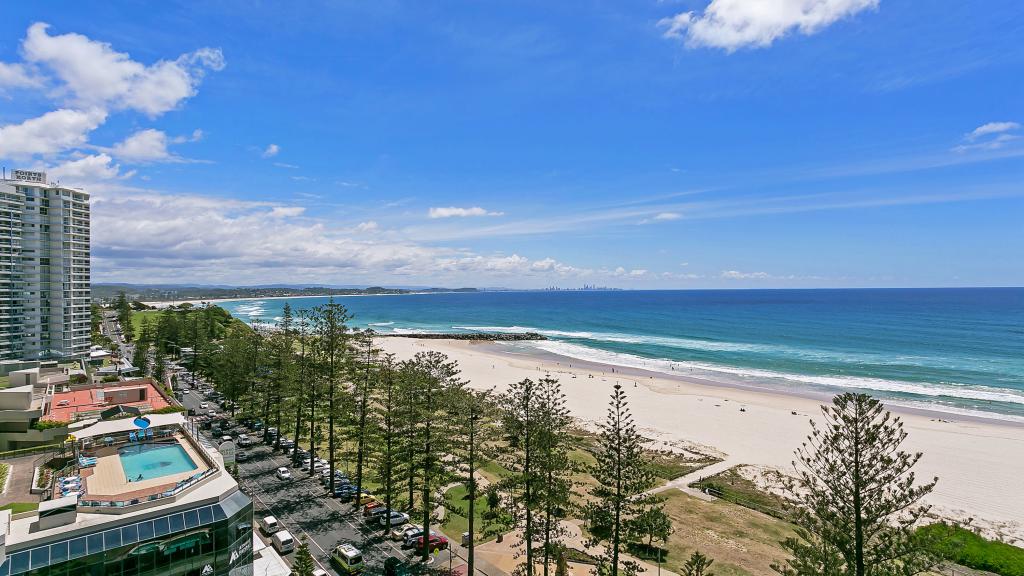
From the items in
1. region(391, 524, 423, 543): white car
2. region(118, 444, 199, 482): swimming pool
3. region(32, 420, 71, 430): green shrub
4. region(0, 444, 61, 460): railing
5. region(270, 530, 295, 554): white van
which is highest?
region(118, 444, 199, 482): swimming pool

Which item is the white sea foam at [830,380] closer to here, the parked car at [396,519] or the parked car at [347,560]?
the parked car at [396,519]

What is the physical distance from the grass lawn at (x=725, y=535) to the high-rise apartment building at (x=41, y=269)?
2813 inches

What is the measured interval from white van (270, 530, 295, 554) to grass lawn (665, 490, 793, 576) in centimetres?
1867

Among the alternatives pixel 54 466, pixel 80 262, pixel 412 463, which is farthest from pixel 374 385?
pixel 80 262

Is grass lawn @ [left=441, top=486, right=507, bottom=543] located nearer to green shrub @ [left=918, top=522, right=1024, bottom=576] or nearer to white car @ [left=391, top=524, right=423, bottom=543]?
white car @ [left=391, top=524, right=423, bottom=543]

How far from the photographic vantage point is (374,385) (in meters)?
30.3

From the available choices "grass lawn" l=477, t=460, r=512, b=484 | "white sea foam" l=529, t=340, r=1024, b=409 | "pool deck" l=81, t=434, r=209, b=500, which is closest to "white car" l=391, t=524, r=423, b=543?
"grass lawn" l=477, t=460, r=512, b=484

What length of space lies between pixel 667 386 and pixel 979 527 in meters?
39.8

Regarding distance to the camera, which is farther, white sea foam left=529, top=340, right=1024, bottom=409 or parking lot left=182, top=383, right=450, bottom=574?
white sea foam left=529, top=340, right=1024, bottom=409

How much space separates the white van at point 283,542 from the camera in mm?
23828

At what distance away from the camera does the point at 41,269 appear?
58.7 metres

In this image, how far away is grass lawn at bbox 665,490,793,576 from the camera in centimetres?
2423

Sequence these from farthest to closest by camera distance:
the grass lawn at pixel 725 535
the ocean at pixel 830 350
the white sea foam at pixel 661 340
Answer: the white sea foam at pixel 661 340, the ocean at pixel 830 350, the grass lawn at pixel 725 535

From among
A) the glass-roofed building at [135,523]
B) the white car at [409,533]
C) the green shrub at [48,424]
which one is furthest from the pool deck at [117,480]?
the white car at [409,533]
